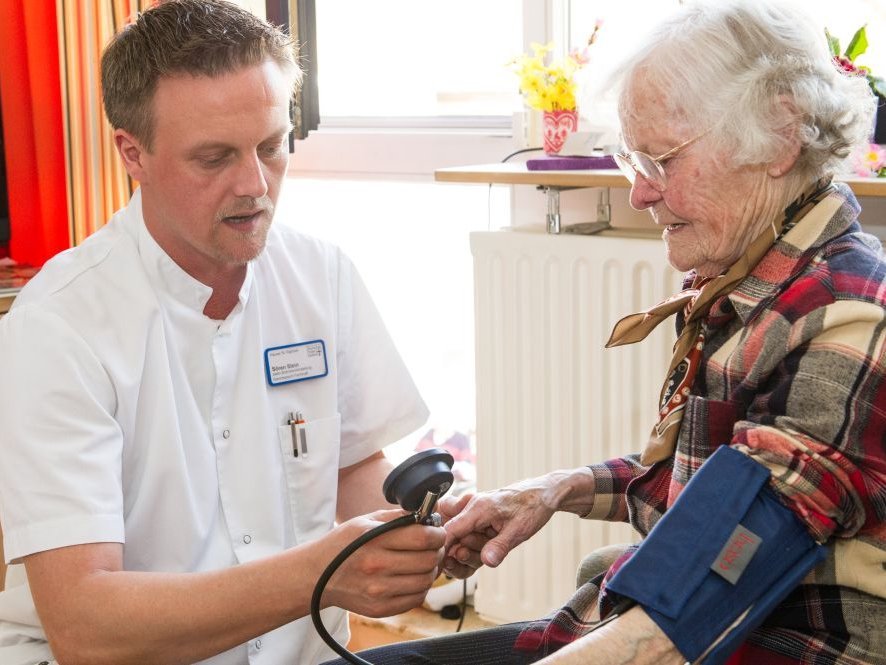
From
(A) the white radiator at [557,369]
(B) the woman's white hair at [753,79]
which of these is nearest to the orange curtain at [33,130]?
(A) the white radiator at [557,369]

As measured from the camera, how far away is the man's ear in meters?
1.44

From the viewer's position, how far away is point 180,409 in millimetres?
1454

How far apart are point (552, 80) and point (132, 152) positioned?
1124 millimetres

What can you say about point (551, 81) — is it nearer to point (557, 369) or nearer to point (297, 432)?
point (557, 369)

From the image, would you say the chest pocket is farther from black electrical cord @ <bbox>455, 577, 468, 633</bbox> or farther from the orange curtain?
the orange curtain

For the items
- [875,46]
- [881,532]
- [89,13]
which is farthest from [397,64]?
[881,532]

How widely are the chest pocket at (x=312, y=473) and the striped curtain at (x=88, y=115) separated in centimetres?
149

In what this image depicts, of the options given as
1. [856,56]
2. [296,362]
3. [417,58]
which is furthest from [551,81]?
[296,362]

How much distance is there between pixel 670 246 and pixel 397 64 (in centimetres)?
190

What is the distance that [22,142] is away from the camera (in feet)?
9.37

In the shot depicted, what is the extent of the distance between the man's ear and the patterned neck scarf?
2.33 feet

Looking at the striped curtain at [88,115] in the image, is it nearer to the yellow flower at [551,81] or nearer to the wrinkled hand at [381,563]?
the yellow flower at [551,81]

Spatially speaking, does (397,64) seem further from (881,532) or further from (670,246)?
(881,532)

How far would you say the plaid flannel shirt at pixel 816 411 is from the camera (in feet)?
3.34
